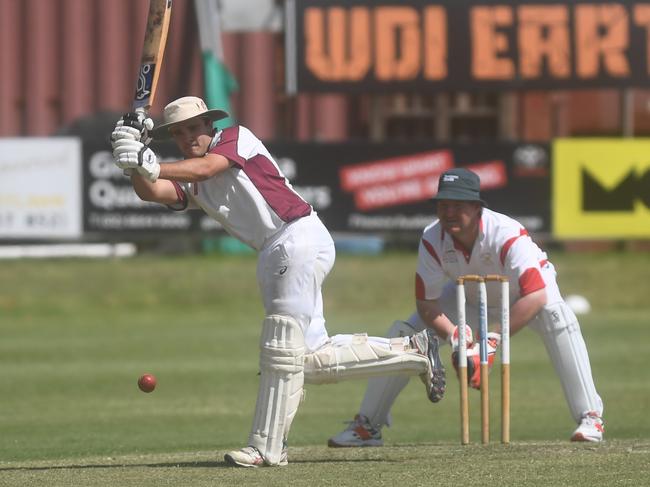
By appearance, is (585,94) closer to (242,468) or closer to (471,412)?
(471,412)

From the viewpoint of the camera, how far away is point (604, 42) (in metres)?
17.9

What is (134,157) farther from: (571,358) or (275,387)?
(571,358)

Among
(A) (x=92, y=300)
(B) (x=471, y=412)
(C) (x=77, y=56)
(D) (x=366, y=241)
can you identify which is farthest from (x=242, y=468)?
(C) (x=77, y=56)

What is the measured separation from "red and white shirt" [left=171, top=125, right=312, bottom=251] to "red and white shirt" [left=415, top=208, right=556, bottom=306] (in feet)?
2.70

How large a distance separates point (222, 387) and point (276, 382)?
4.73m

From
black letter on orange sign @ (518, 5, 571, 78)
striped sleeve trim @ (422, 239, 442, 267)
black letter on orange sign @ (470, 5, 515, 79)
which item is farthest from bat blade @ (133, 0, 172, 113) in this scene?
black letter on orange sign @ (518, 5, 571, 78)

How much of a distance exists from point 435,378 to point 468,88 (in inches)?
450

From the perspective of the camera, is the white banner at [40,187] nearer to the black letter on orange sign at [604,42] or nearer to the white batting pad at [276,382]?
the black letter on orange sign at [604,42]

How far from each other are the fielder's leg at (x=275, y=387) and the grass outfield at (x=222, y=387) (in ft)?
0.55

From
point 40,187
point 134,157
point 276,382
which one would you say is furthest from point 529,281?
point 40,187

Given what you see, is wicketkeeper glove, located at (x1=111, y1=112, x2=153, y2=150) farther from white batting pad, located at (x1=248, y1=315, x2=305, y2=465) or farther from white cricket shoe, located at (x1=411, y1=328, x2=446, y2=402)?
white cricket shoe, located at (x1=411, y1=328, x2=446, y2=402)

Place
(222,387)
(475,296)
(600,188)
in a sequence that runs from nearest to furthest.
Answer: (475,296), (222,387), (600,188)

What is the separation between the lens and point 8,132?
68.6ft

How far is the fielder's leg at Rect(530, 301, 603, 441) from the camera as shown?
291 inches
